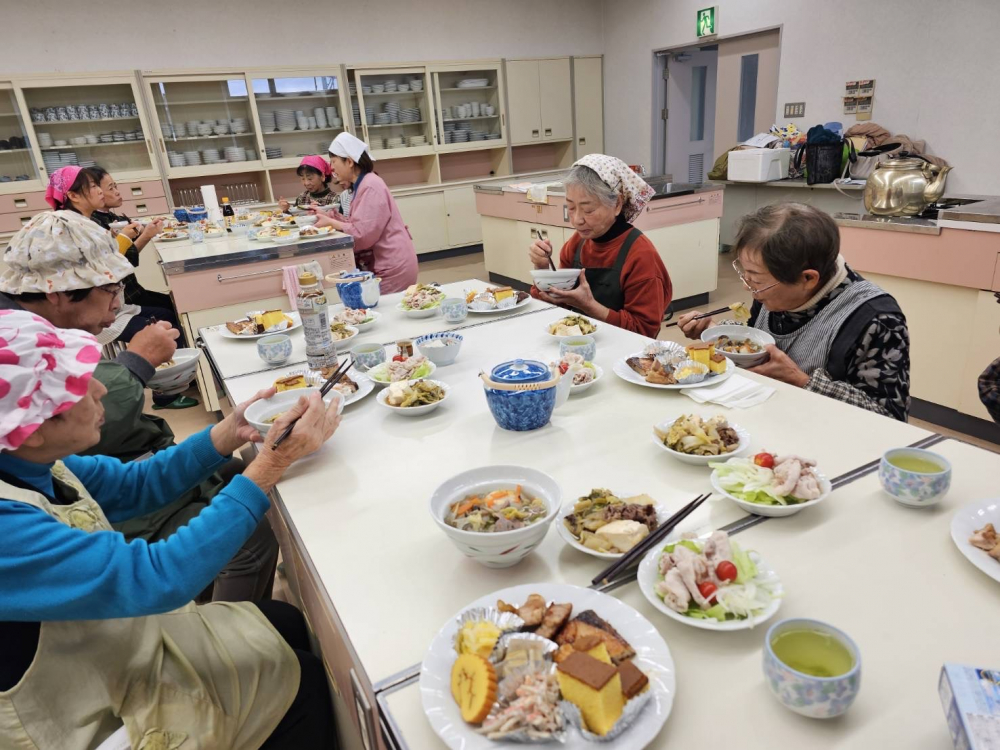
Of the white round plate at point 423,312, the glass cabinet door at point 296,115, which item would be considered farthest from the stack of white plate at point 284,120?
the white round plate at point 423,312

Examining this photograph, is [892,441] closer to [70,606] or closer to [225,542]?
[225,542]

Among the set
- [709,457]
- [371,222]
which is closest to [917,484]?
[709,457]

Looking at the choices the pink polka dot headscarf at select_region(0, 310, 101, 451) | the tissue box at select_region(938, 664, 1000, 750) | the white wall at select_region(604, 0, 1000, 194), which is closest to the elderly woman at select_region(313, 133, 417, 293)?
the pink polka dot headscarf at select_region(0, 310, 101, 451)

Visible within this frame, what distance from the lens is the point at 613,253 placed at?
2.52 meters

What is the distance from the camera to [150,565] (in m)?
0.95

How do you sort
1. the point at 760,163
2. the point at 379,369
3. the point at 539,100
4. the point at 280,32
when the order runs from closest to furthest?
the point at 379,369, the point at 760,163, the point at 280,32, the point at 539,100

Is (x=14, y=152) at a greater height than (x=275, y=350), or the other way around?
(x=14, y=152)

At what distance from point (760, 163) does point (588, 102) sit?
11.1ft

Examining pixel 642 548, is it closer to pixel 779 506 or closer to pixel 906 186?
pixel 779 506

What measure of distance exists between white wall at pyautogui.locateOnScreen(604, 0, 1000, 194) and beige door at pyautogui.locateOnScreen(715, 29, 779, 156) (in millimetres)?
160

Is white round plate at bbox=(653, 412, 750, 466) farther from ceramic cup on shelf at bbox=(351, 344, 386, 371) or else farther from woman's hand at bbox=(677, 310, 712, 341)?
ceramic cup on shelf at bbox=(351, 344, 386, 371)

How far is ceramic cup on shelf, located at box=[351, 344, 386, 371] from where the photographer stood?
1.88 meters

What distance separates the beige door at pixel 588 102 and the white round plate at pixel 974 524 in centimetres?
793

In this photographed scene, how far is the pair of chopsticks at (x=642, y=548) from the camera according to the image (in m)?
0.92
